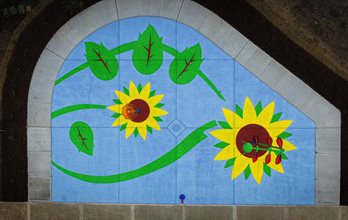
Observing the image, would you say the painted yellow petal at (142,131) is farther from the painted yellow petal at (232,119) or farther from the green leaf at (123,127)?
the painted yellow petal at (232,119)

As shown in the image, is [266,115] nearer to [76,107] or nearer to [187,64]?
[187,64]

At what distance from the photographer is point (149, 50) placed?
29.0ft

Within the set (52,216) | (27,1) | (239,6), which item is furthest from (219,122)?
(27,1)

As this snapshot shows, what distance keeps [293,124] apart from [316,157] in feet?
3.27

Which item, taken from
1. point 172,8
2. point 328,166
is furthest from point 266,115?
point 172,8

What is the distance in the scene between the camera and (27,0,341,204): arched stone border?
870 centimetres

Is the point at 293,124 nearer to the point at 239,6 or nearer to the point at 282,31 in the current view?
the point at 282,31

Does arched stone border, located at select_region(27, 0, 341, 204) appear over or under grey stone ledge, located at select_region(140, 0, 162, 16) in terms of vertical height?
under

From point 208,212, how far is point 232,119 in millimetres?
2433

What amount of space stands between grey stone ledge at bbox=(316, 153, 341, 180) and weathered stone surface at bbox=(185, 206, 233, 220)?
96.0 inches

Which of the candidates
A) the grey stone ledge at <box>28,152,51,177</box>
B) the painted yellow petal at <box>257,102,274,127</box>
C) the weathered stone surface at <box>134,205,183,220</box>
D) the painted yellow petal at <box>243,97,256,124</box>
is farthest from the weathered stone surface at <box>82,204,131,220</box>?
the painted yellow petal at <box>257,102,274,127</box>

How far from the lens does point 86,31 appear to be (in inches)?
349

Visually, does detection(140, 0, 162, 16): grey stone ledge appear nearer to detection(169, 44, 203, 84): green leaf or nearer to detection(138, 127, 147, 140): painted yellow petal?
detection(169, 44, 203, 84): green leaf

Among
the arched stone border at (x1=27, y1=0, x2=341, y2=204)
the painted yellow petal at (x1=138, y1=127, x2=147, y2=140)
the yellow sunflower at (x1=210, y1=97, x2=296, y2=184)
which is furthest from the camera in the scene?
the painted yellow petal at (x1=138, y1=127, x2=147, y2=140)
